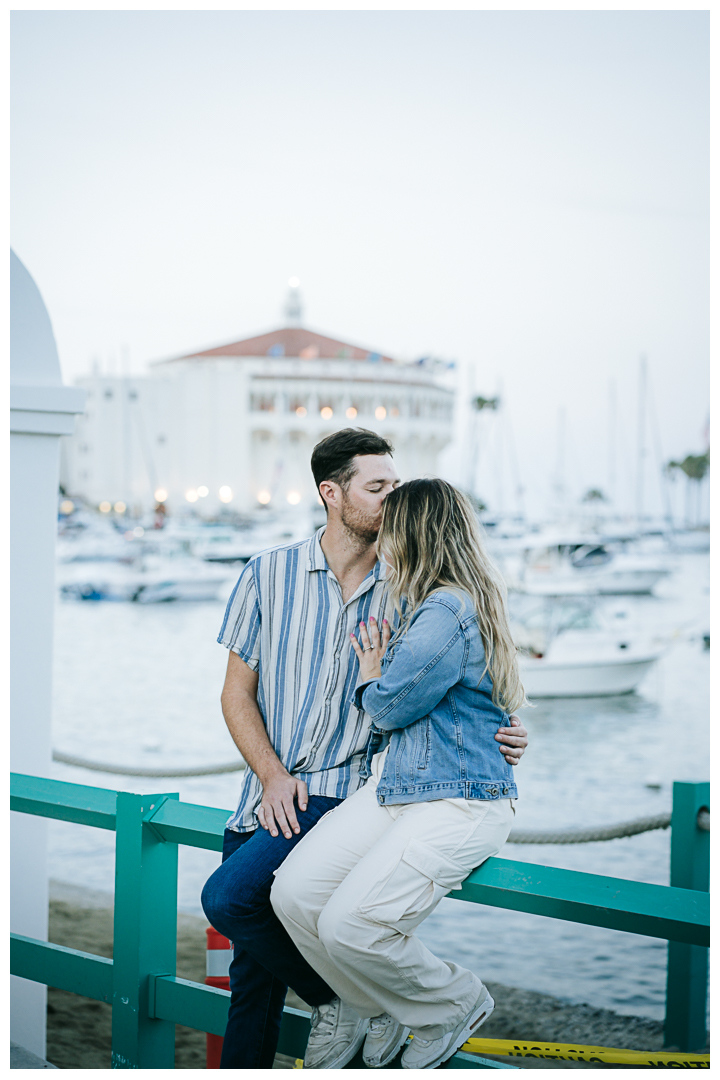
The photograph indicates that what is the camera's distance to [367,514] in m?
2.78

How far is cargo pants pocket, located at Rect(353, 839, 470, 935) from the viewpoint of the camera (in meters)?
2.12

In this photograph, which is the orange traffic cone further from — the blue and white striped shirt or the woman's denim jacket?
the woman's denim jacket

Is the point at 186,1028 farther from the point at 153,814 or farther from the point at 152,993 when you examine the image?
the point at 153,814

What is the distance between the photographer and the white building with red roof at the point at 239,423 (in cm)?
7294

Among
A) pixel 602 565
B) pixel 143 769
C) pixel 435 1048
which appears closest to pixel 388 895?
pixel 435 1048

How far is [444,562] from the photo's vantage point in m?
2.39

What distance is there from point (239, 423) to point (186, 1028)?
68.7 metres

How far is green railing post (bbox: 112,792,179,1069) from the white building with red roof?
68924 millimetres

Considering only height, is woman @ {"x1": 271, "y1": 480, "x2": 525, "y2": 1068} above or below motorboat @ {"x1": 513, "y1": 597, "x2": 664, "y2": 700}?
above

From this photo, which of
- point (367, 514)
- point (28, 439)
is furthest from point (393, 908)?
point (28, 439)

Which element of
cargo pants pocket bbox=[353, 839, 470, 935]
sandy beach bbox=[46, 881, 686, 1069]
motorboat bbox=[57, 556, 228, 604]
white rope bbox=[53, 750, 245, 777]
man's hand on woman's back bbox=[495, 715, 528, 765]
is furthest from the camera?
motorboat bbox=[57, 556, 228, 604]

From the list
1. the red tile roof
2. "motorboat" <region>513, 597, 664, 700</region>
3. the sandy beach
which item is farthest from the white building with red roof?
the sandy beach

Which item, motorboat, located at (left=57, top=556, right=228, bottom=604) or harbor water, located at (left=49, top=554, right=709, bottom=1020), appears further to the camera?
motorboat, located at (left=57, top=556, right=228, bottom=604)
